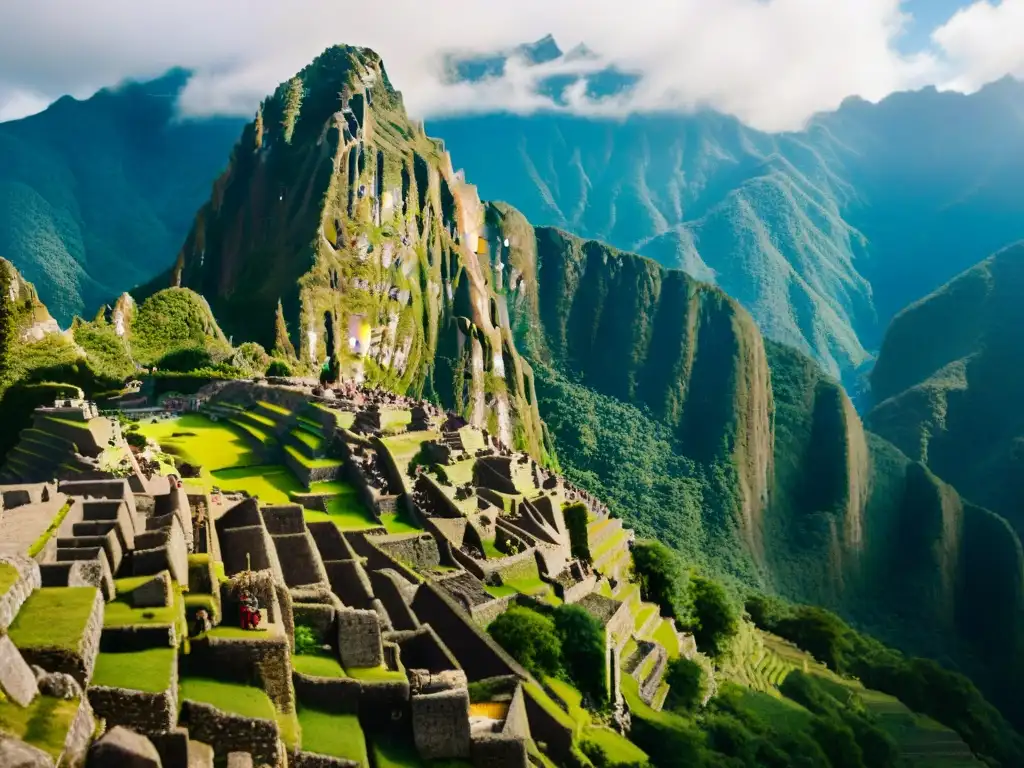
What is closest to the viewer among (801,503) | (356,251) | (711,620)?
(711,620)

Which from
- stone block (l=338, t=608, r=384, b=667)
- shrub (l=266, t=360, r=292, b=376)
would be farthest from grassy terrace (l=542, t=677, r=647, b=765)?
shrub (l=266, t=360, r=292, b=376)

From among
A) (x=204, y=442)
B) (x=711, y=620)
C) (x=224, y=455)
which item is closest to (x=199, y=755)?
(x=224, y=455)

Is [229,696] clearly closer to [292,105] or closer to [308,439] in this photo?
[308,439]

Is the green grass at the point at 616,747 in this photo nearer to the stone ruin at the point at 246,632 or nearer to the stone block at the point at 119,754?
the stone ruin at the point at 246,632

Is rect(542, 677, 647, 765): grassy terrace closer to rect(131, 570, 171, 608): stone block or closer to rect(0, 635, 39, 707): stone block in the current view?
rect(131, 570, 171, 608): stone block

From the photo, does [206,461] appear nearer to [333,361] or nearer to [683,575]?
[683,575]
